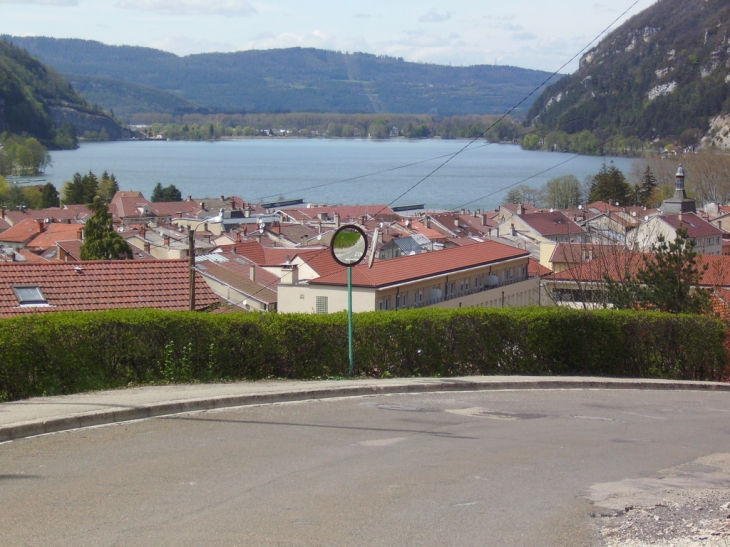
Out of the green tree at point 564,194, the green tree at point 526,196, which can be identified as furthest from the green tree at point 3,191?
the green tree at point 564,194

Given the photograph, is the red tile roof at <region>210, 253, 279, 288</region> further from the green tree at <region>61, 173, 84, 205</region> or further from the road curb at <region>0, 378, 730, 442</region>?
the green tree at <region>61, 173, 84, 205</region>

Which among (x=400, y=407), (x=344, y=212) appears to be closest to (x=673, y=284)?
(x=400, y=407)

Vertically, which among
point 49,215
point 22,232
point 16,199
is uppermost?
point 16,199

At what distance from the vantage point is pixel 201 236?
6531 centimetres

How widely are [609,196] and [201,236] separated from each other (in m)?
52.1

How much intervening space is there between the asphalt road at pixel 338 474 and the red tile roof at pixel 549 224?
6561cm

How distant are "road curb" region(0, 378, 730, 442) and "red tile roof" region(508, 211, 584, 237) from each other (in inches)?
2411

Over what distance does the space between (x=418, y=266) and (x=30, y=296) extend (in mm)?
15940

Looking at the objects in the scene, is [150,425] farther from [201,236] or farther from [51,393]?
[201,236]

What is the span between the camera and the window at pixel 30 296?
16672 mm

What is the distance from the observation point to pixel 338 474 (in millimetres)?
7344

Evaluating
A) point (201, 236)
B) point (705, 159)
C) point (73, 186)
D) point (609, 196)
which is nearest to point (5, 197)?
point (73, 186)

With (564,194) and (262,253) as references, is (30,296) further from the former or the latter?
(564,194)

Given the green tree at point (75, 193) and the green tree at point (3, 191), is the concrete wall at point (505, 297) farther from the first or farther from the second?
the green tree at point (3, 191)
